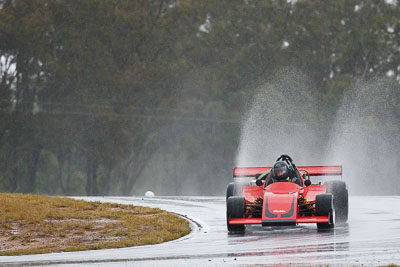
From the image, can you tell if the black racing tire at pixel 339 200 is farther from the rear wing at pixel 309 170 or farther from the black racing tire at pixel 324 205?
the black racing tire at pixel 324 205

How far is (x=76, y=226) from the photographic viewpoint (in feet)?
59.1

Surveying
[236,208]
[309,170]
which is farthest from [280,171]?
[309,170]

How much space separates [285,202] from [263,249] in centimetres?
272

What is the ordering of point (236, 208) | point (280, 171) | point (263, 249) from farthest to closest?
point (280, 171) → point (236, 208) → point (263, 249)

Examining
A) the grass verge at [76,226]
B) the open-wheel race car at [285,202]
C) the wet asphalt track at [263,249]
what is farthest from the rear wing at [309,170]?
the grass verge at [76,226]

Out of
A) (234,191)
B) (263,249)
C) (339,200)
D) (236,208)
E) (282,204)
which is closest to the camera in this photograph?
(263,249)

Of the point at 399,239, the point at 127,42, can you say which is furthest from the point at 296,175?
the point at 127,42

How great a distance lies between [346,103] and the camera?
65.2 m

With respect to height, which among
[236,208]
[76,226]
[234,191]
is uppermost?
[234,191]

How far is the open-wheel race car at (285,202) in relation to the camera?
16172 mm

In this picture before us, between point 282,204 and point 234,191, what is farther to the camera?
point 234,191

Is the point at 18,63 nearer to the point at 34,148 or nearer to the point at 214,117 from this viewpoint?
the point at 34,148

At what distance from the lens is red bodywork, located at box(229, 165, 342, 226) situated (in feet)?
52.7

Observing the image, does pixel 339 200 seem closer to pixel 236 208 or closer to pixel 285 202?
pixel 285 202
